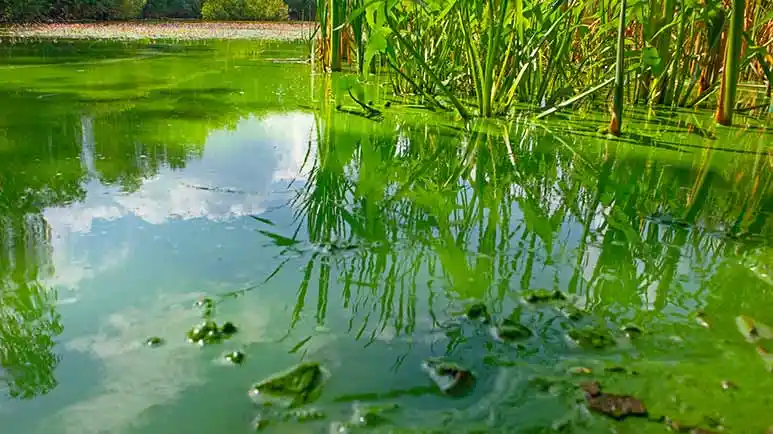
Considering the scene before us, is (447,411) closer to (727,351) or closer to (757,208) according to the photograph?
(727,351)

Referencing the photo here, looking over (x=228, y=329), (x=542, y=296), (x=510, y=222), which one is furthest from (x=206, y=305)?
(x=510, y=222)

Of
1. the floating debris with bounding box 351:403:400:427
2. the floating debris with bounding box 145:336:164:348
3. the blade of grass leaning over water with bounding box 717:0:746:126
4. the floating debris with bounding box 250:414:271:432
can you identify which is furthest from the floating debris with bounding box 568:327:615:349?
the blade of grass leaning over water with bounding box 717:0:746:126

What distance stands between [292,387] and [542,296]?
0.37 meters

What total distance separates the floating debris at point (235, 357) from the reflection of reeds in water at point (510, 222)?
98 mm

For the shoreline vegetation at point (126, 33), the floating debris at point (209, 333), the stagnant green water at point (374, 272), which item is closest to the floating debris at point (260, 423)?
the stagnant green water at point (374, 272)

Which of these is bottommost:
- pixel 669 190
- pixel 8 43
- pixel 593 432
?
pixel 593 432

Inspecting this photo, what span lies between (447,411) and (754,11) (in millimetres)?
2544

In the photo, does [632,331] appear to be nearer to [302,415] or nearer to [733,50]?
[302,415]

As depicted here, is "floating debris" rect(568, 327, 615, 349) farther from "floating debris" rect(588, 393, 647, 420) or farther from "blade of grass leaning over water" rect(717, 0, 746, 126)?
"blade of grass leaning over water" rect(717, 0, 746, 126)

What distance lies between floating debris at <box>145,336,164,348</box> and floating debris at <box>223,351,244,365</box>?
0.08 m

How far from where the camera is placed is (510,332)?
2.39 feet

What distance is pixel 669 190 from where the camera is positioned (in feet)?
4.50

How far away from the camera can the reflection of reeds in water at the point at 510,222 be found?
0.86m

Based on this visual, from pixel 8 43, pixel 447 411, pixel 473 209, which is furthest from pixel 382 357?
pixel 8 43
